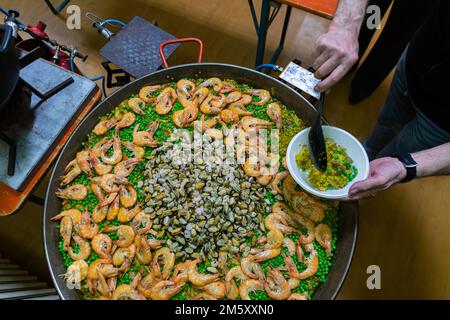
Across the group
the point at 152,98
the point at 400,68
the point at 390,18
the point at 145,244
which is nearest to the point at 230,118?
the point at 152,98

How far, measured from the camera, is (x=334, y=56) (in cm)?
161

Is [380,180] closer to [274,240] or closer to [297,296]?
[274,240]

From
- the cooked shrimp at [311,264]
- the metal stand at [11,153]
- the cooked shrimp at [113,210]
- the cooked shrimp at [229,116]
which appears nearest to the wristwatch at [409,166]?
the cooked shrimp at [311,264]

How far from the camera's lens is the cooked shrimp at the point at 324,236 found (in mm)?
1780

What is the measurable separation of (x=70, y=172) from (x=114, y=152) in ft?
0.96

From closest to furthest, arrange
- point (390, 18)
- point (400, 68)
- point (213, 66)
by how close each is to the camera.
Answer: point (400, 68), point (213, 66), point (390, 18)

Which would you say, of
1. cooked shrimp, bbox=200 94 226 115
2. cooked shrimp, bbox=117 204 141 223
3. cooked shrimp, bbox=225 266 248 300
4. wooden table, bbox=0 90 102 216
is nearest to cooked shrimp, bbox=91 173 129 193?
cooked shrimp, bbox=117 204 141 223

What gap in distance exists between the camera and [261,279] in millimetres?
1722

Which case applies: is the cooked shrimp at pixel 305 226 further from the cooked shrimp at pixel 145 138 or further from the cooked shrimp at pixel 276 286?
the cooked shrimp at pixel 145 138

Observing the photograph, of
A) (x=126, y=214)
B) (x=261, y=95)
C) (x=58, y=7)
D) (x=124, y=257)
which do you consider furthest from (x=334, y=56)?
(x=58, y=7)

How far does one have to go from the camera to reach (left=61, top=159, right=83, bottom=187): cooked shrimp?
1.90 meters

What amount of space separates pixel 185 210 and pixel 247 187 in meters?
0.40
